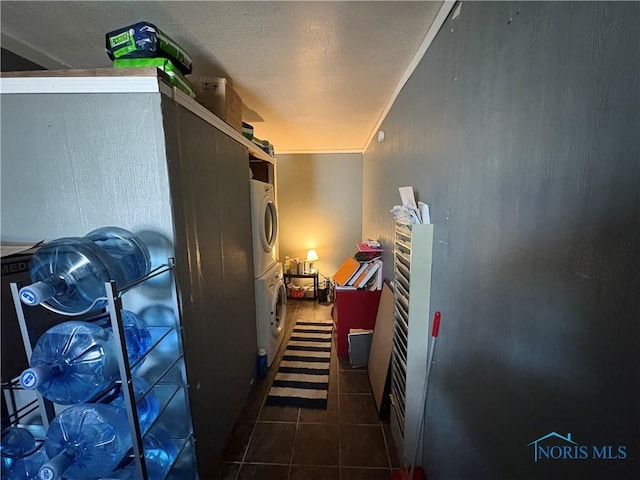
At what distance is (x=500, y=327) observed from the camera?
71cm

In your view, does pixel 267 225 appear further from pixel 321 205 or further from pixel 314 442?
pixel 321 205

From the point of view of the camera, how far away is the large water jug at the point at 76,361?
667 mm

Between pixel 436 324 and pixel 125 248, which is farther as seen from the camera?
pixel 436 324

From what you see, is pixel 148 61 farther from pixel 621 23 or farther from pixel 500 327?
pixel 500 327

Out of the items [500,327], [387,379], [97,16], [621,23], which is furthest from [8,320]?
[387,379]

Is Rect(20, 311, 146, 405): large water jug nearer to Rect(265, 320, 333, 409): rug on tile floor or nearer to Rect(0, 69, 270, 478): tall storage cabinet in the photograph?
Rect(0, 69, 270, 478): tall storage cabinet

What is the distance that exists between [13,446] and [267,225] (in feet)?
6.07

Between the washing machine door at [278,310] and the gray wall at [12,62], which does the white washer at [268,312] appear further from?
the gray wall at [12,62]

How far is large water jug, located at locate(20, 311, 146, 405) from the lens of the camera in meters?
0.67

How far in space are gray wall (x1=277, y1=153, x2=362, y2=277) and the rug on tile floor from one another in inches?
58.0

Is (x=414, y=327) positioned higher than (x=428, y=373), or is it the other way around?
(x=414, y=327)

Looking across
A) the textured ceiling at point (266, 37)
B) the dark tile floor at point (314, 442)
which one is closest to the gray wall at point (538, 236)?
the textured ceiling at point (266, 37)

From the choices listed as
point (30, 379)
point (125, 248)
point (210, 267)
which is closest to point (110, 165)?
point (125, 248)

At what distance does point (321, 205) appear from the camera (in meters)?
4.11
